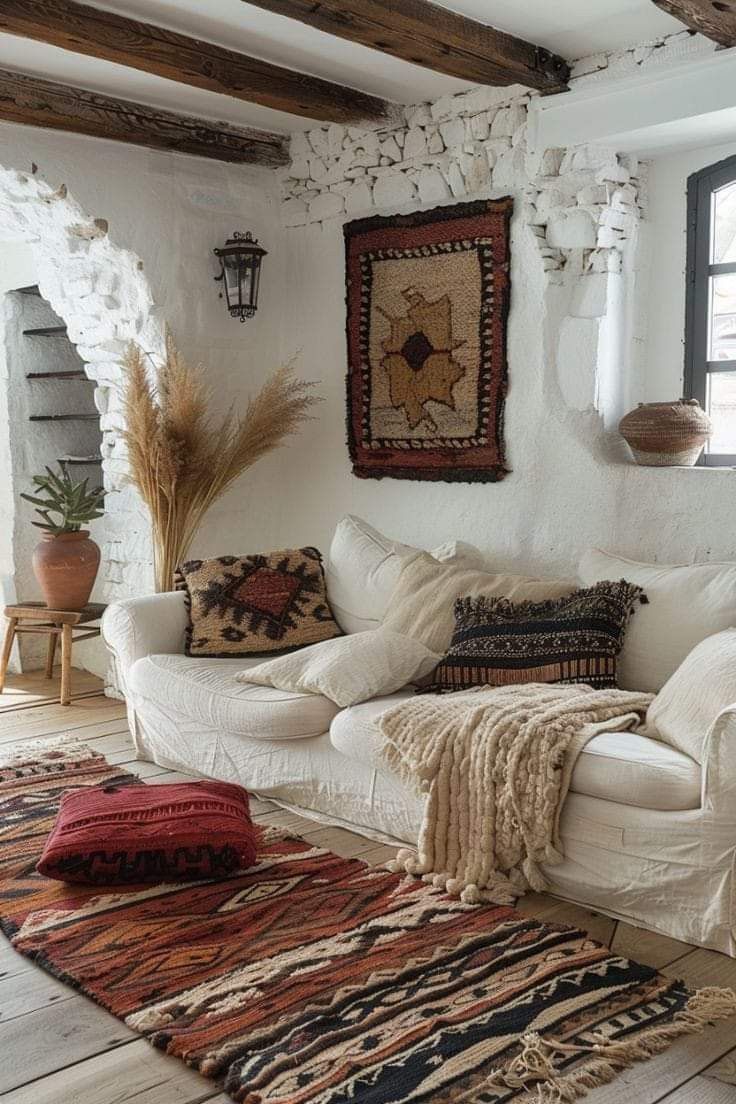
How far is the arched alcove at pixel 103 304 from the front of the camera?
15.5ft

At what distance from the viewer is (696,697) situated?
9.29ft

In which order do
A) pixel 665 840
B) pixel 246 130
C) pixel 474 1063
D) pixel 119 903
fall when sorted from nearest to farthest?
pixel 474 1063, pixel 665 840, pixel 119 903, pixel 246 130

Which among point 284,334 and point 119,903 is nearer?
point 119,903

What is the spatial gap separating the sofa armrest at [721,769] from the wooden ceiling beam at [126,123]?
3.30m

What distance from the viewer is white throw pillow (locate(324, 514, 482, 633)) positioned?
4129mm

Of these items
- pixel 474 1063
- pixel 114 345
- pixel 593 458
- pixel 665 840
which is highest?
pixel 114 345

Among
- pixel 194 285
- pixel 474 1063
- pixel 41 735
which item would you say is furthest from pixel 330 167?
pixel 474 1063

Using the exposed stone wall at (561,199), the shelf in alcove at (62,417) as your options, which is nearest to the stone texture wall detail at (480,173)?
the exposed stone wall at (561,199)

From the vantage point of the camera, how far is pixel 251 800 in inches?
148

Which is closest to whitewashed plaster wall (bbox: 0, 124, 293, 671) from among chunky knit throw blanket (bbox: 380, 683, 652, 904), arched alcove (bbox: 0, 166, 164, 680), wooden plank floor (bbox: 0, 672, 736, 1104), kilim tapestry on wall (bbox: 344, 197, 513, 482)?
arched alcove (bbox: 0, 166, 164, 680)

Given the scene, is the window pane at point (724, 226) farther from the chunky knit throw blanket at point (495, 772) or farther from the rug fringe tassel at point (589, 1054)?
the rug fringe tassel at point (589, 1054)

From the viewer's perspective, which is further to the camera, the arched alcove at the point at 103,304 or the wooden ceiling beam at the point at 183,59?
the arched alcove at the point at 103,304

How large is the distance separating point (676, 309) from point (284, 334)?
6.17 feet

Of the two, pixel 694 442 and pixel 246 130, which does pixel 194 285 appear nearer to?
pixel 246 130
